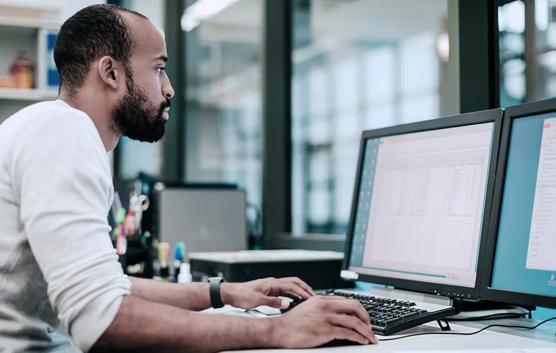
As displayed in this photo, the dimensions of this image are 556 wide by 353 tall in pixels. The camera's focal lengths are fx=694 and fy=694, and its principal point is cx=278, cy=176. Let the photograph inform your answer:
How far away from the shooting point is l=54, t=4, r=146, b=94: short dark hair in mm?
1301

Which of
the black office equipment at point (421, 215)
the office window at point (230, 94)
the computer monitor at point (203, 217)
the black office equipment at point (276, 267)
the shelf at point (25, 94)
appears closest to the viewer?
the black office equipment at point (421, 215)

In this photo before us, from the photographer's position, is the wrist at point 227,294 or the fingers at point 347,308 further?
the wrist at point 227,294

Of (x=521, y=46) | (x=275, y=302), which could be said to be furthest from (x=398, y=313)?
(x=521, y=46)

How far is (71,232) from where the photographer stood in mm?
985

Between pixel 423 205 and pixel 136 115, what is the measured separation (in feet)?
1.99

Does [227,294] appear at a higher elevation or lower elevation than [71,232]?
lower

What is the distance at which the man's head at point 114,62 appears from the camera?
130 cm

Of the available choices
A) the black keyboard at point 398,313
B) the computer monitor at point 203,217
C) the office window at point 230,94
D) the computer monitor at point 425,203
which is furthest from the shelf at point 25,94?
the office window at point 230,94

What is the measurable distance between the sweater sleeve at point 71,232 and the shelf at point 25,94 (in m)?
1.91

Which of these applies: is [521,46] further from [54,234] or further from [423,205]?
[54,234]

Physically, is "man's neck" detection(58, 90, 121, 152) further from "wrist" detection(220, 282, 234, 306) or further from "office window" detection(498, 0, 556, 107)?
"office window" detection(498, 0, 556, 107)

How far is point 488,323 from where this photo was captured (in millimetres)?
1331

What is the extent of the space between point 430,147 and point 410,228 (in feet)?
0.57

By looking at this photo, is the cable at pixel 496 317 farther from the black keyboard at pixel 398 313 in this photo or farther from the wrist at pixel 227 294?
the wrist at pixel 227 294
